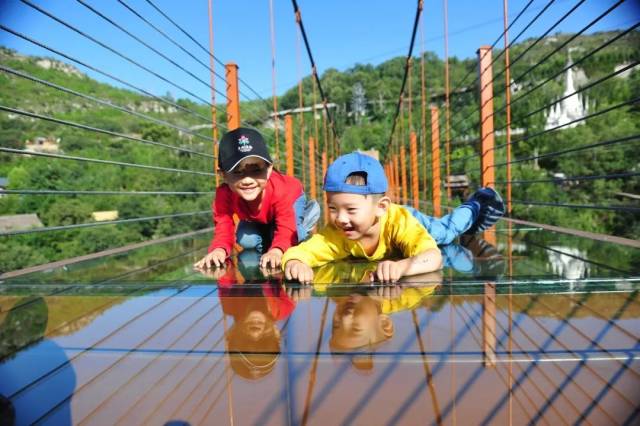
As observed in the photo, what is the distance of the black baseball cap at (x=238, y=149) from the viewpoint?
3.26 feet

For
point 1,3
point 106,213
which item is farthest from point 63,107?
point 1,3

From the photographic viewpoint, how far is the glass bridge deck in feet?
1.16

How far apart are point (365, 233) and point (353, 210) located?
107 mm

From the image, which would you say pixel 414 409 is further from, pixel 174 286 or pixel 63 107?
pixel 63 107

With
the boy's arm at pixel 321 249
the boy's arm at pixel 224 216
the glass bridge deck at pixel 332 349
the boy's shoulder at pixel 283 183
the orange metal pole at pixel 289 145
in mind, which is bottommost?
the glass bridge deck at pixel 332 349

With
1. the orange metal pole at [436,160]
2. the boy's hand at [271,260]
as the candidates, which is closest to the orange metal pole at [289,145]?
the orange metal pole at [436,160]

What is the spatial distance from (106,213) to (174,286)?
2240 centimetres

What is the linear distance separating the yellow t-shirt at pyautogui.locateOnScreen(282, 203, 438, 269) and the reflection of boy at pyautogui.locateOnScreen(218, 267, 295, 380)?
0.13m

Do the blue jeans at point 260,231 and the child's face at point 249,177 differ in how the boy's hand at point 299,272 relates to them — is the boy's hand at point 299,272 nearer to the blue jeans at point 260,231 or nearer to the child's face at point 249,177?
the child's face at point 249,177

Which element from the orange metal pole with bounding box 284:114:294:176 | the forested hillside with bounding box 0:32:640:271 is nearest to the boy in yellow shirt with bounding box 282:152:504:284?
the orange metal pole with bounding box 284:114:294:176

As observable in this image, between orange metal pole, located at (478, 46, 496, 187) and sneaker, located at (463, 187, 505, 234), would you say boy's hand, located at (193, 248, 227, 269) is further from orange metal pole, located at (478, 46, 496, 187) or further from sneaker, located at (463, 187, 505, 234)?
orange metal pole, located at (478, 46, 496, 187)

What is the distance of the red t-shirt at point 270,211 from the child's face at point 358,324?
1.41ft

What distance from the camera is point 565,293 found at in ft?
2.17

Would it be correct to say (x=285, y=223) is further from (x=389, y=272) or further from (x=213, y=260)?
(x=389, y=272)
